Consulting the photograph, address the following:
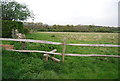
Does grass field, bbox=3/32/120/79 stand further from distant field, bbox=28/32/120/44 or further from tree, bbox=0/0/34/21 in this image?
tree, bbox=0/0/34/21

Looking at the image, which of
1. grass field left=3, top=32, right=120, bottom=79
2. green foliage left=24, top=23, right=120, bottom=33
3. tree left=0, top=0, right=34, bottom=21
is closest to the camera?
grass field left=3, top=32, right=120, bottom=79

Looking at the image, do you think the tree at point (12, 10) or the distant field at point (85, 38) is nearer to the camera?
the distant field at point (85, 38)

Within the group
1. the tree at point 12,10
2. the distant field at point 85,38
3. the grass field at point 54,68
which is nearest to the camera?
the grass field at point 54,68

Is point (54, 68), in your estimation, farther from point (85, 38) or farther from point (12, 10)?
point (12, 10)

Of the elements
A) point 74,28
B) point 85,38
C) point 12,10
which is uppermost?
point 12,10

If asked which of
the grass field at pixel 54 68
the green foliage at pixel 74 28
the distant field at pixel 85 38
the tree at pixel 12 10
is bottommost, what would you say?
the grass field at pixel 54 68

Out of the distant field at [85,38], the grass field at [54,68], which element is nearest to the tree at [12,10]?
the distant field at [85,38]

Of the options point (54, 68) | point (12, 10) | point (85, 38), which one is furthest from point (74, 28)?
point (54, 68)

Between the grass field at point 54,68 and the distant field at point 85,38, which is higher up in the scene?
the distant field at point 85,38

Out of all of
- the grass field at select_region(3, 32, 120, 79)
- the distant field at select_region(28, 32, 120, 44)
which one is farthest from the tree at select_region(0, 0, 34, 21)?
the grass field at select_region(3, 32, 120, 79)

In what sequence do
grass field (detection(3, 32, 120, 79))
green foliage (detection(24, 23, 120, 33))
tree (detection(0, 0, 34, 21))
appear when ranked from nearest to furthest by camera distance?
1. grass field (detection(3, 32, 120, 79))
2. tree (detection(0, 0, 34, 21))
3. green foliage (detection(24, 23, 120, 33))

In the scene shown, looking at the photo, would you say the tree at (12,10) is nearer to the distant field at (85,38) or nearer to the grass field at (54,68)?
the distant field at (85,38)

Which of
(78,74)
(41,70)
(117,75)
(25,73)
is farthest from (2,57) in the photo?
(117,75)

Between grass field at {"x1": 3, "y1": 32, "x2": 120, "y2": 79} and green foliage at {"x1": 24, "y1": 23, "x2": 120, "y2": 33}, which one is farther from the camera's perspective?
green foliage at {"x1": 24, "y1": 23, "x2": 120, "y2": 33}
